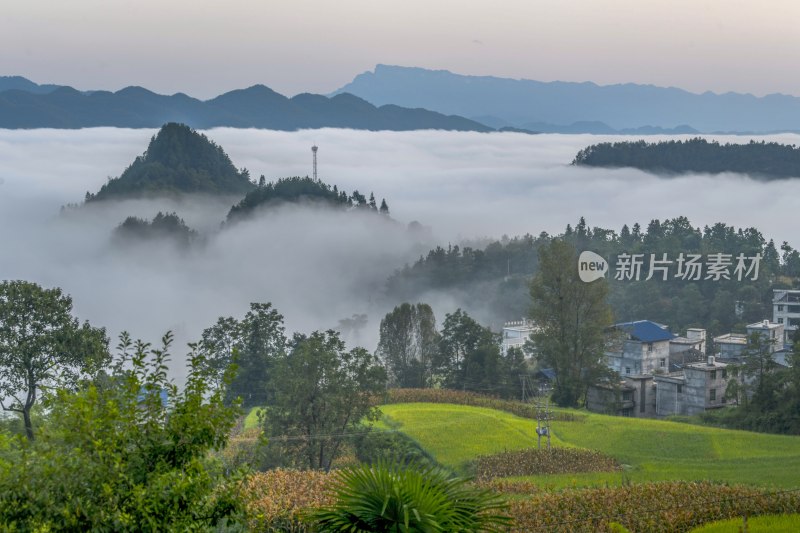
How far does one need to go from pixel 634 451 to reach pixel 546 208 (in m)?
59.1

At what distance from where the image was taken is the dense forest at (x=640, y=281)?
38500 millimetres

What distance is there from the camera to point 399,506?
270 inches

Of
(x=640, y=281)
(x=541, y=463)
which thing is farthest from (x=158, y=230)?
(x=541, y=463)

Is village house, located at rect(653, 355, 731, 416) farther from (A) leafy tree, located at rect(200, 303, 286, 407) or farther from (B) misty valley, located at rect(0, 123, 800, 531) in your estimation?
(A) leafy tree, located at rect(200, 303, 286, 407)

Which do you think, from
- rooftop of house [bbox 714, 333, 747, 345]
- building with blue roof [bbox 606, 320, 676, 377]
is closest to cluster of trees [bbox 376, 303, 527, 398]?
building with blue roof [bbox 606, 320, 676, 377]

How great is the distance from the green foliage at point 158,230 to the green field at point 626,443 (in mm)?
37592

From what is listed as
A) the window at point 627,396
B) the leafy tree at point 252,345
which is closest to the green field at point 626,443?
the window at point 627,396

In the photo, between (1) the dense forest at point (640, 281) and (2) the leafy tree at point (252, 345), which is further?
(1) the dense forest at point (640, 281)

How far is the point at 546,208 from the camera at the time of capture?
79312mm

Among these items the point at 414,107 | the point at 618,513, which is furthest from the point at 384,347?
the point at 414,107

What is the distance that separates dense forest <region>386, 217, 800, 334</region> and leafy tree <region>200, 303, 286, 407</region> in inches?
496

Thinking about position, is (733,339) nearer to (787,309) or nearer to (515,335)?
(787,309)

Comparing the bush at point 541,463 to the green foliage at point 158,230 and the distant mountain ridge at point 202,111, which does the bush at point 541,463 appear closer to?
the green foliage at point 158,230

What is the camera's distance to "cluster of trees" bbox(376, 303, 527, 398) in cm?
2922
